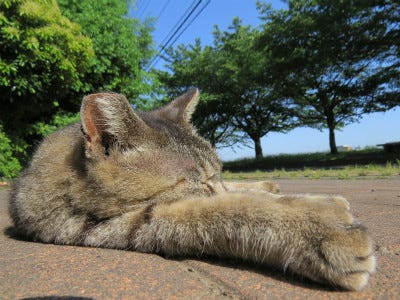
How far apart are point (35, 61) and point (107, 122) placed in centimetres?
772

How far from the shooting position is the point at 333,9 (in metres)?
17.3

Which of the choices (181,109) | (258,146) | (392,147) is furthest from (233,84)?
(181,109)

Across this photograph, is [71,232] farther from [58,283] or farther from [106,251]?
[58,283]

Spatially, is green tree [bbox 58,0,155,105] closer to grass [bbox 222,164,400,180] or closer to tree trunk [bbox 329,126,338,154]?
grass [bbox 222,164,400,180]

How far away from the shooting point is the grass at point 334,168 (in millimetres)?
7496

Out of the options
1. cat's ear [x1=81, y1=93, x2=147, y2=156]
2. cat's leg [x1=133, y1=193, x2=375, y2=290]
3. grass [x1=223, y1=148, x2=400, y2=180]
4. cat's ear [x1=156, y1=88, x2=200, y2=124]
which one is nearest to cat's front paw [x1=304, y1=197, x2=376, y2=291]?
cat's leg [x1=133, y1=193, x2=375, y2=290]

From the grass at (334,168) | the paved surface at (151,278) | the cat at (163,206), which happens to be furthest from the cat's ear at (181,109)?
the grass at (334,168)

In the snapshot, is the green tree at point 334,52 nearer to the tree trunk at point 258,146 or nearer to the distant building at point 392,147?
the distant building at point 392,147

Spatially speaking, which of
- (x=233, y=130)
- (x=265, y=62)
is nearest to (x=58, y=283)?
(x=265, y=62)

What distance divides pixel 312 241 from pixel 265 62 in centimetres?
2247

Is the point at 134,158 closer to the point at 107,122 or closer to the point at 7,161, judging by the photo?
the point at 107,122

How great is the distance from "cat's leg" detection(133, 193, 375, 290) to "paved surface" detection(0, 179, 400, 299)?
0.05 m

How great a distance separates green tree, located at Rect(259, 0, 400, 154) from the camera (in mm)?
16750

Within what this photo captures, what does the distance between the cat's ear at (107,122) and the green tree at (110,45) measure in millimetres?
8682
